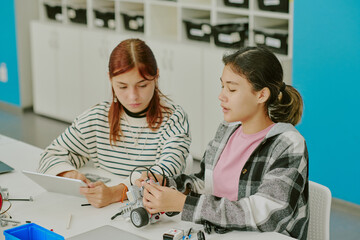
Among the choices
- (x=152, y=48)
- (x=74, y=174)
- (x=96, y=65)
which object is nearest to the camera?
(x=74, y=174)

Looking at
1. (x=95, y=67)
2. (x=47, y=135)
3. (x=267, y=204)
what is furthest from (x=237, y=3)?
(x=267, y=204)

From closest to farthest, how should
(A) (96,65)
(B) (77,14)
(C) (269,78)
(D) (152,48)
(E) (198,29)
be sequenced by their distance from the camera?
(C) (269,78), (E) (198,29), (D) (152,48), (A) (96,65), (B) (77,14)

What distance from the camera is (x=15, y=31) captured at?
5723 mm

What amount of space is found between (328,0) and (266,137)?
1866mm

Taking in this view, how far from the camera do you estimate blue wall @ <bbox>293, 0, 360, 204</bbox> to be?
11.5 feet

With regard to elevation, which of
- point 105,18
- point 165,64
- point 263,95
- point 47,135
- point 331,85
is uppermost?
point 263,95

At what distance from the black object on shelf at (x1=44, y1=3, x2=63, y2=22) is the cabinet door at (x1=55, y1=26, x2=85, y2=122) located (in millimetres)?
224

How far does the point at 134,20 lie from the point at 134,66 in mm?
2773

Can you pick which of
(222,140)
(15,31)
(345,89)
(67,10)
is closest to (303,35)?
(345,89)

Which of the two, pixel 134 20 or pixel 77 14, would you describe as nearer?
pixel 134 20

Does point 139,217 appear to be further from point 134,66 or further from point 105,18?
point 105,18

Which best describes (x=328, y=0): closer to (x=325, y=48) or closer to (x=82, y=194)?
(x=325, y=48)

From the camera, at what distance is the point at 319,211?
2.06 metres

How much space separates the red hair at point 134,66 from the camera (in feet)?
7.27
